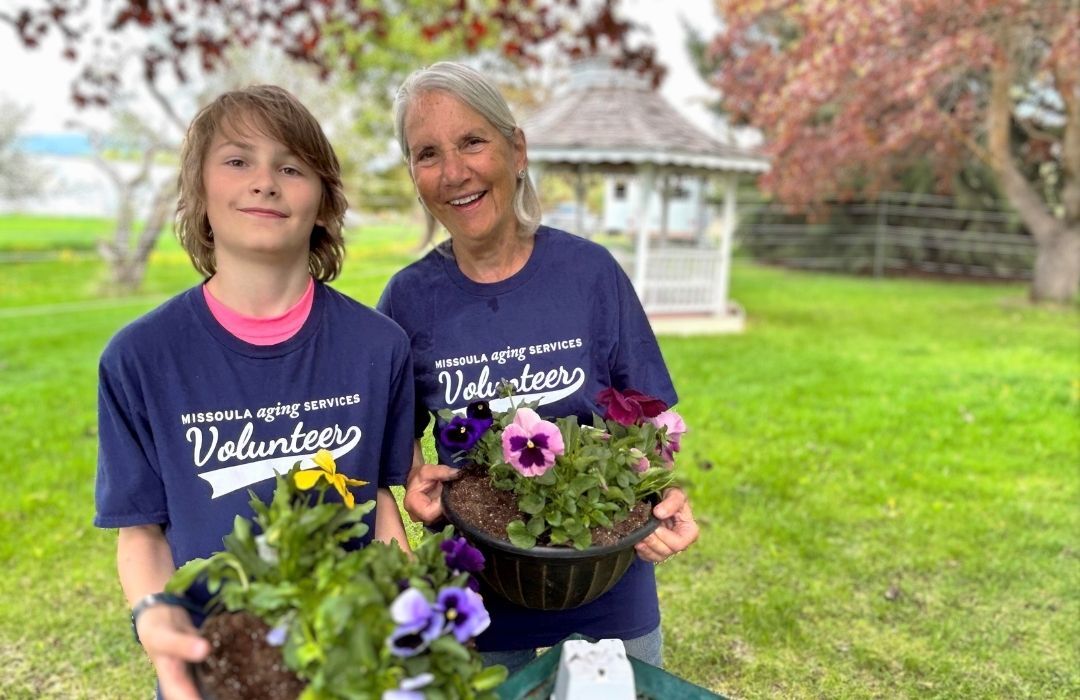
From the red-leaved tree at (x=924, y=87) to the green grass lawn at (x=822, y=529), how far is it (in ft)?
12.6

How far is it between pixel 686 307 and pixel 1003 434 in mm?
5269

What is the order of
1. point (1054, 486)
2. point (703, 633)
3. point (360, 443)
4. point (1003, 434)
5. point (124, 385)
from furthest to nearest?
point (1003, 434)
point (1054, 486)
point (703, 633)
point (360, 443)
point (124, 385)

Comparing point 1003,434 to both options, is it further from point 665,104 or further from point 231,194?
point 665,104

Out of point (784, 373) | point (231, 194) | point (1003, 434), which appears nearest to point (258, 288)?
point (231, 194)

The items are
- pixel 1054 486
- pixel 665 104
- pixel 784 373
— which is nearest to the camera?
pixel 1054 486

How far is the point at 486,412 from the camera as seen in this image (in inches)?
60.4

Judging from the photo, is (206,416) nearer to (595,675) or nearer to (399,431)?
(399,431)

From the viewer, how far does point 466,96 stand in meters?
1.62

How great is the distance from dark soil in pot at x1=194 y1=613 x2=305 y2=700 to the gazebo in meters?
8.70

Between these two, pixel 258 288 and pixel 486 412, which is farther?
pixel 486 412

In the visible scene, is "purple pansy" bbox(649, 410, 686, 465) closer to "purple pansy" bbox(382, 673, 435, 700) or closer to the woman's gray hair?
the woman's gray hair

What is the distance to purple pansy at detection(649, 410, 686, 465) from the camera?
1.60 m

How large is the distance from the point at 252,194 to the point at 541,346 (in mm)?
690

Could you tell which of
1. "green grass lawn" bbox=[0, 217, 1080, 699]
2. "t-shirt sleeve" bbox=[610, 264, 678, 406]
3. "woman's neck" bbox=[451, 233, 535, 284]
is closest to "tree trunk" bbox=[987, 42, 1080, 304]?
"green grass lawn" bbox=[0, 217, 1080, 699]
